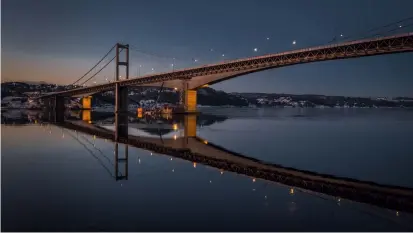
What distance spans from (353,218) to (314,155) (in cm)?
1117

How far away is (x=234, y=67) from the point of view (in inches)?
2238

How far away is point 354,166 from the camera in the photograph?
52.9ft

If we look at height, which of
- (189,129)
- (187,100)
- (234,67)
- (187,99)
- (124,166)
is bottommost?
(124,166)

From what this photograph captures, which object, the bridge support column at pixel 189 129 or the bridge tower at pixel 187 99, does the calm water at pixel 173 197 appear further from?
the bridge tower at pixel 187 99

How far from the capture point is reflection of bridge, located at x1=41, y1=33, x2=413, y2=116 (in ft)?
116

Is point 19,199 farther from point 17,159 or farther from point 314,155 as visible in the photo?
point 314,155

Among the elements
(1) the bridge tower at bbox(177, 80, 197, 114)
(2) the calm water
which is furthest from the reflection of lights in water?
(1) the bridge tower at bbox(177, 80, 197, 114)

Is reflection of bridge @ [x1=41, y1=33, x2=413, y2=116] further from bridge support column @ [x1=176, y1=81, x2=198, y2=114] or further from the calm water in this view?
the calm water

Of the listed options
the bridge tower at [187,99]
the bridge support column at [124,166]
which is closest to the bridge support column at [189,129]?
the bridge support column at [124,166]

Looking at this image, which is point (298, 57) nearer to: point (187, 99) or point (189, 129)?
point (189, 129)

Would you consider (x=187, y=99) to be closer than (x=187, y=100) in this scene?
Yes

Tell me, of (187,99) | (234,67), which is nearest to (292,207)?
(234,67)

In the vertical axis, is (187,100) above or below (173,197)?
above

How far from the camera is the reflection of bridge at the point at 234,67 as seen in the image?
3534 centimetres
